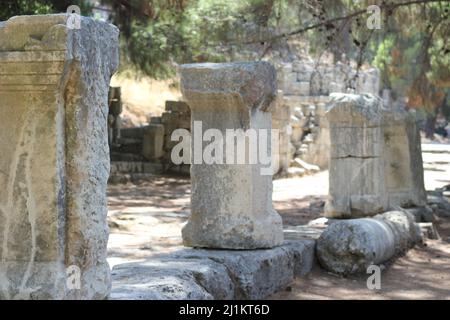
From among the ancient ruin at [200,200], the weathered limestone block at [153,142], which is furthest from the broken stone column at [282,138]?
the ancient ruin at [200,200]

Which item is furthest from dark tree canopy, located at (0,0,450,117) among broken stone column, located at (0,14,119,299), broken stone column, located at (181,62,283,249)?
broken stone column, located at (0,14,119,299)

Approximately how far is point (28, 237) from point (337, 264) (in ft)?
13.6

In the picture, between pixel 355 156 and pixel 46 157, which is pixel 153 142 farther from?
pixel 46 157

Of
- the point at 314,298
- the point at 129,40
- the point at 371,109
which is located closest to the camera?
the point at 314,298

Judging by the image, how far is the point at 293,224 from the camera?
406 inches

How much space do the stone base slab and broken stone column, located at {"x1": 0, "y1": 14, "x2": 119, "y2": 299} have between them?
2.14ft

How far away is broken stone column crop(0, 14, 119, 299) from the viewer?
3.55 m

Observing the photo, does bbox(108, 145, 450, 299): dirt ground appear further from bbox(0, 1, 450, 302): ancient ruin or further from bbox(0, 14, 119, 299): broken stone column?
bbox(0, 14, 119, 299): broken stone column

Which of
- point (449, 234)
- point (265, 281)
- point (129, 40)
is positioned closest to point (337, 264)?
point (265, 281)

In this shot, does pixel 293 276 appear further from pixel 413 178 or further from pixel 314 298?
pixel 413 178

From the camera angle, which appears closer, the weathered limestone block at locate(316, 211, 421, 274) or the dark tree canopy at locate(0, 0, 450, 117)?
the weathered limestone block at locate(316, 211, 421, 274)

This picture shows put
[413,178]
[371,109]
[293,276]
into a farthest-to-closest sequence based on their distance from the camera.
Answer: [413,178] → [371,109] → [293,276]

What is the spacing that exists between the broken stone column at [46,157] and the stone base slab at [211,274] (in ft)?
2.14
